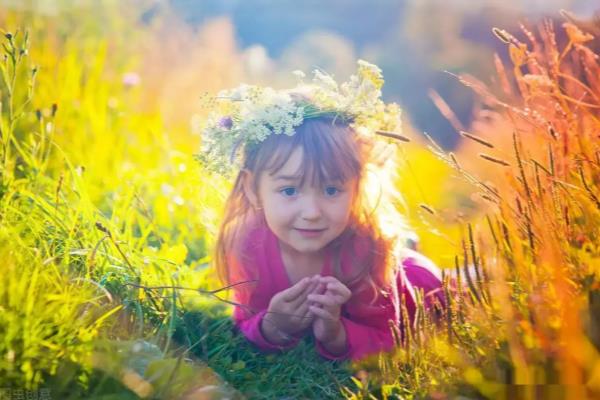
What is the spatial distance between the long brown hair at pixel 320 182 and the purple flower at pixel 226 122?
0.10 metres

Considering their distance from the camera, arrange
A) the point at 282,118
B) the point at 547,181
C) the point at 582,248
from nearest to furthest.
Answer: the point at 582,248 < the point at 547,181 < the point at 282,118

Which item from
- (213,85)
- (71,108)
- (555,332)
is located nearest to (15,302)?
(555,332)

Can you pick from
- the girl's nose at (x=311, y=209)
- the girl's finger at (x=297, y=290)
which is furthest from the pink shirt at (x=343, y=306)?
the girl's nose at (x=311, y=209)

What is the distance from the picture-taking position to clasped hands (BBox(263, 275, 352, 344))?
2.61m

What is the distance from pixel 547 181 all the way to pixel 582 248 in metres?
0.25

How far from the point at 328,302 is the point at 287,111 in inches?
24.1

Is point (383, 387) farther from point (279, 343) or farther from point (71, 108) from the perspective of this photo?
point (71, 108)

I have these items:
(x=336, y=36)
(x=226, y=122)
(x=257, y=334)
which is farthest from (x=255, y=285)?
(x=336, y=36)

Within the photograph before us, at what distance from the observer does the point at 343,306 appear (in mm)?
2742

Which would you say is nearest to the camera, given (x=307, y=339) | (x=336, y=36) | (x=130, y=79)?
Answer: (x=307, y=339)

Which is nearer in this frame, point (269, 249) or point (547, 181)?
point (547, 181)

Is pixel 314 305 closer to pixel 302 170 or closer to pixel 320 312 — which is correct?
pixel 320 312

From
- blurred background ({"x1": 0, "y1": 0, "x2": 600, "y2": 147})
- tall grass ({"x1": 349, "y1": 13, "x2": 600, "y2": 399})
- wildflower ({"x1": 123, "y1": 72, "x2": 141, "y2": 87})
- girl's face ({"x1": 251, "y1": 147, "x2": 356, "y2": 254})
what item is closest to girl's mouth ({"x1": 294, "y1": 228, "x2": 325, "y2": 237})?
girl's face ({"x1": 251, "y1": 147, "x2": 356, "y2": 254})

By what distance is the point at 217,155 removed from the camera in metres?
2.72
